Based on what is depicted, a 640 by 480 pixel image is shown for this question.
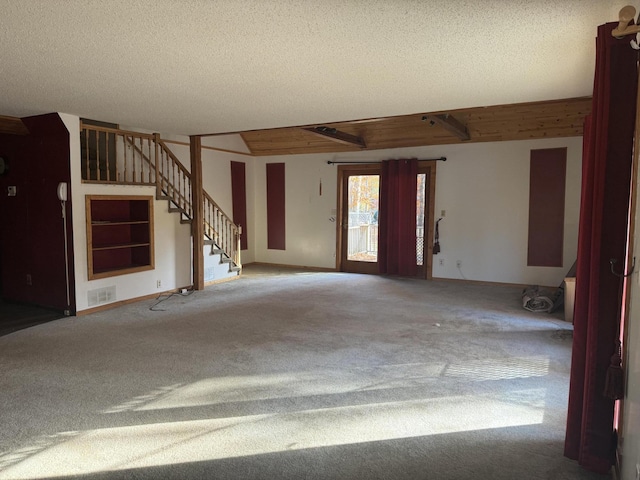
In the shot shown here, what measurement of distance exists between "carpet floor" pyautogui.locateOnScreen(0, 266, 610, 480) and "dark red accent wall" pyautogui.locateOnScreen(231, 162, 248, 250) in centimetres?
406

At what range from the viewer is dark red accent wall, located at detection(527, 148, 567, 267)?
702 cm

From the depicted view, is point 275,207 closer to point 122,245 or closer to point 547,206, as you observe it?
point 122,245

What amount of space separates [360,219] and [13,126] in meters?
5.97

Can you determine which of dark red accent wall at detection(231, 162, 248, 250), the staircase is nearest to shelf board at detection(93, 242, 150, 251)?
the staircase

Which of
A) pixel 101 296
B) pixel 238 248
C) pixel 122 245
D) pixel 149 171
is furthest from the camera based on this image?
pixel 238 248

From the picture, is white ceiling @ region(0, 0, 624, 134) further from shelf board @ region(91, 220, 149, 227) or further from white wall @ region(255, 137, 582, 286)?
white wall @ region(255, 137, 582, 286)

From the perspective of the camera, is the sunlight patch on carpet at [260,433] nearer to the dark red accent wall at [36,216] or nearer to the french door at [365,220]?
the dark red accent wall at [36,216]

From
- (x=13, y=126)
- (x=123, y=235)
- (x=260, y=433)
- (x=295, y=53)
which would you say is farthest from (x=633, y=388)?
(x=13, y=126)

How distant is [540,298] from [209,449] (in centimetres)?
487

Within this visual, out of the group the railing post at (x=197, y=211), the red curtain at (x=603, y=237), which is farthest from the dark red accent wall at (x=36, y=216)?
the red curtain at (x=603, y=237)

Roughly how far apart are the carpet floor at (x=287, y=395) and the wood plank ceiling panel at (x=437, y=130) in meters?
2.86

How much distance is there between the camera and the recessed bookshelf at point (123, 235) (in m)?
6.25

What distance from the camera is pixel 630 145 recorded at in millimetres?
2156

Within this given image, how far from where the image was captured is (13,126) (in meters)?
5.62
